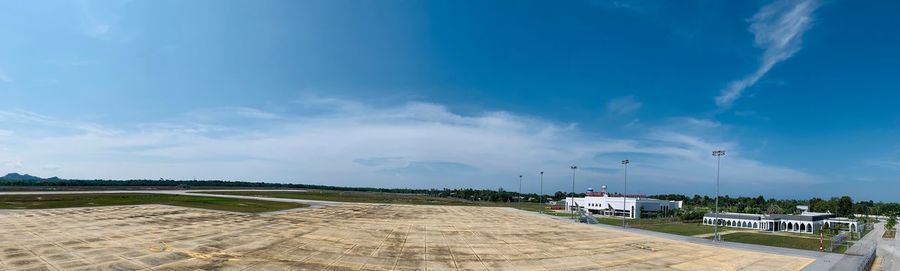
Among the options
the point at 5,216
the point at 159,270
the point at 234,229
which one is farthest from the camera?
the point at 5,216

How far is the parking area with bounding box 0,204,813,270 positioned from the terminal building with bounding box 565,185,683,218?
193 feet

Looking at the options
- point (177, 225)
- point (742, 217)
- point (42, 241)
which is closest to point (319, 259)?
point (42, 241)

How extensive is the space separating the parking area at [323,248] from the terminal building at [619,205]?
193 ft

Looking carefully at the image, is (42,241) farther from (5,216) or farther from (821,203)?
(821,203)

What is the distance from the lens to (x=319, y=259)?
3098 centimetres

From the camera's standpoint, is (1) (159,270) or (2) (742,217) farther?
(2) (742,217)

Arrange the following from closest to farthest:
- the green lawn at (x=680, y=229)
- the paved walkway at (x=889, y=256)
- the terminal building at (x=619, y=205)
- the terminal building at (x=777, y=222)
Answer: the paved walkway at (x=889, y=256), the green lawn at (x=680, y=229), the terminal building at (x=777, y=222), the terminal building at (x=619, y=205)

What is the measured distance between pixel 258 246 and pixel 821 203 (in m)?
201

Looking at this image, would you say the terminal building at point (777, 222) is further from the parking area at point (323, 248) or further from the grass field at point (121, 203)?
the grass field at point (121, 203)

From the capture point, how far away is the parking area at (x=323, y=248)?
96.0 ft

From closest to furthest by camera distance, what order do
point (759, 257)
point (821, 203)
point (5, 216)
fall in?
point (759, 257) < point (5, 216) < point (821, 203)

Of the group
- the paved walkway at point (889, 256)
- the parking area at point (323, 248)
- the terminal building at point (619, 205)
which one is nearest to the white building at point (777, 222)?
the terminal building at point (619, 205)

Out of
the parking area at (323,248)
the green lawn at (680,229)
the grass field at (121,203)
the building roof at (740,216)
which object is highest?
the building roof at (740,216)

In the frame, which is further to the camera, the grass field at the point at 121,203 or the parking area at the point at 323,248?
the grass field at the point at 121,203
